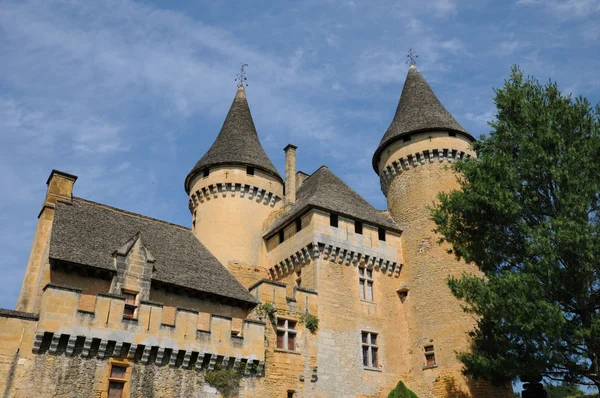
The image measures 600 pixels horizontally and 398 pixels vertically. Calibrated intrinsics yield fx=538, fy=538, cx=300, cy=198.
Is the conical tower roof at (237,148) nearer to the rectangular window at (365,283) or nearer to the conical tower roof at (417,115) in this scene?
the conical tower roof at (417,115)

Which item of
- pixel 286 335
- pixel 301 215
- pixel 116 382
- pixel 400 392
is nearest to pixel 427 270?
pixel 400 392

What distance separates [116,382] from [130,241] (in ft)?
16.2

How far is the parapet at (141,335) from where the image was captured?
15.2 meters

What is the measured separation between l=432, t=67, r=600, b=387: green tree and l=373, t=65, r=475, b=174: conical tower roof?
839 centimetres

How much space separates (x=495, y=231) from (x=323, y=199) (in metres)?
9.16

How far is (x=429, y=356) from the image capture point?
2302cm

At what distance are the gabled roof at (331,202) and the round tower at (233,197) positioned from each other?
3.91 feet

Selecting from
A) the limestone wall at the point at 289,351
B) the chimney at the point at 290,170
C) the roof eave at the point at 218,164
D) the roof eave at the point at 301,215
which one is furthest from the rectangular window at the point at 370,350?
the roof eave at the point at 218,164

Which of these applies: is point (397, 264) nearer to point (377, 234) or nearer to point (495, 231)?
point (377, 234)

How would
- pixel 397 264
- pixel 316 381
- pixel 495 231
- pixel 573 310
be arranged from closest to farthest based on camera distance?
1. pixel 573 310
2. pixel 495 231
3. pixel 316 381
4. pixel 397 264

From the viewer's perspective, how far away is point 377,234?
84.1ft

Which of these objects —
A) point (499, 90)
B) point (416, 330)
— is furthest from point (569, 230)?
point (416, 330)

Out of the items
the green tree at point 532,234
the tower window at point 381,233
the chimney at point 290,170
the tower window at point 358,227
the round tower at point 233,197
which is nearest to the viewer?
the green tree at point 532,234

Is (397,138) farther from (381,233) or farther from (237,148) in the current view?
(237,148)
